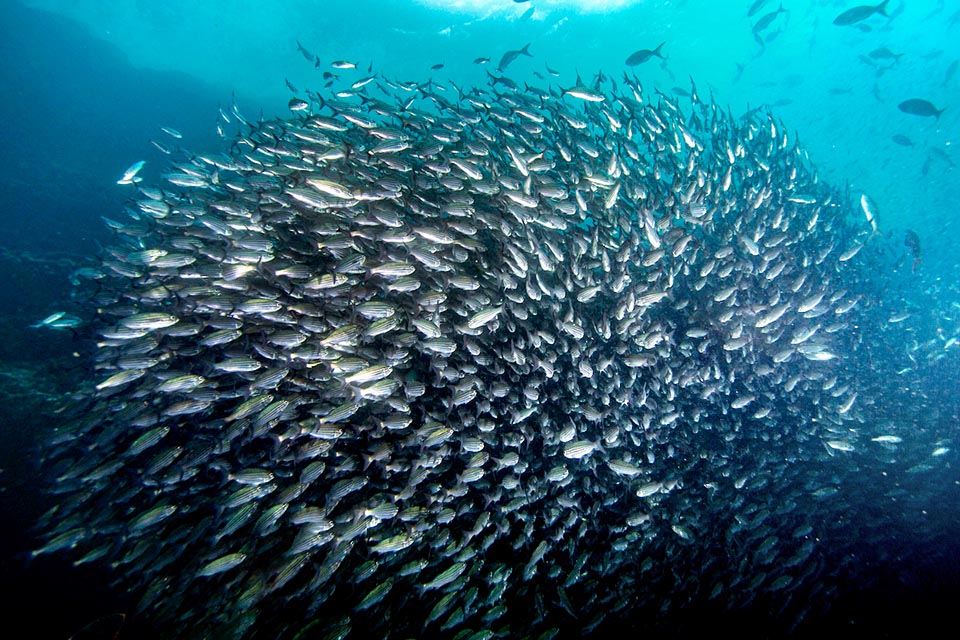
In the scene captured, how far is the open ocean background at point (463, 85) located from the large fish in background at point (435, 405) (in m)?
1.25

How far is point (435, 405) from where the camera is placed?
556cm

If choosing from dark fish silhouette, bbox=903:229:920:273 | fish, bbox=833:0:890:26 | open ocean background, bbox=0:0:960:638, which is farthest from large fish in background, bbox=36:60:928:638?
fish, bbox=833:0:890:26

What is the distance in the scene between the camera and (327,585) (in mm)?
4980

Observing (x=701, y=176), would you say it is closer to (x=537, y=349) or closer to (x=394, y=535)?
(x=537, y=349)

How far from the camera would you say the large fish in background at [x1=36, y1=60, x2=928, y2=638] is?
4.77 meters

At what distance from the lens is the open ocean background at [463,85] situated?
719 cm

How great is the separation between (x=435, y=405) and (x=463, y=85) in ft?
109

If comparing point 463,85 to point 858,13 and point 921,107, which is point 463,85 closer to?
point 858,13

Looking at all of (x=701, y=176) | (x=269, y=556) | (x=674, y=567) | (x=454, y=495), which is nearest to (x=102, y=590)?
(x=269, y=556)

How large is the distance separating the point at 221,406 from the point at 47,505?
410 cm

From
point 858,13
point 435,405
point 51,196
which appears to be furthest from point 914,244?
point 51,196

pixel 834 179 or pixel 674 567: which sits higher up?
Answer: pixel 834 179

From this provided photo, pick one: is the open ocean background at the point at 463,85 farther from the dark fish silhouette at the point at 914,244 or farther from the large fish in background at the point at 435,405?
the dark fish silhouette at the point at 914,244

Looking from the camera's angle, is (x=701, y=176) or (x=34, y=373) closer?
(x=701, y=176)
